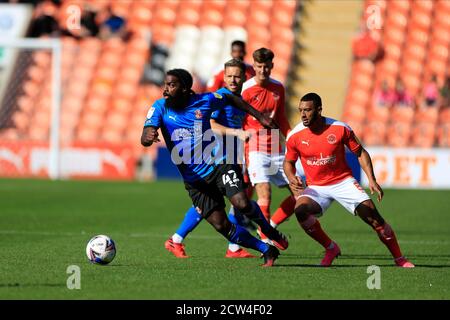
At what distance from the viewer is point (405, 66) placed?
28234 mm

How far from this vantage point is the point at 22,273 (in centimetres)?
877

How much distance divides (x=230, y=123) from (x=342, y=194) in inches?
77.6

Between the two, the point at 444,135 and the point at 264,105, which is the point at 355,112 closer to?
the point at 444,135

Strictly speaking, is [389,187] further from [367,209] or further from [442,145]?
[367,209]

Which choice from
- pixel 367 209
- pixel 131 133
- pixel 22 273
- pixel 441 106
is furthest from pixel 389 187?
pixel 22 273

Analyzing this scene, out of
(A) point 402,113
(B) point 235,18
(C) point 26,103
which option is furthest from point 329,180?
(B) point 235,18

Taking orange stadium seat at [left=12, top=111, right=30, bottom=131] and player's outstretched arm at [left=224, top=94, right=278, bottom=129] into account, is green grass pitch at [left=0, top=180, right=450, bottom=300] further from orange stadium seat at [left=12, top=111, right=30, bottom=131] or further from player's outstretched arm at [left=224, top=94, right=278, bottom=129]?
orange stadium seat at [left=12, top=111, right=30, bottom=131]

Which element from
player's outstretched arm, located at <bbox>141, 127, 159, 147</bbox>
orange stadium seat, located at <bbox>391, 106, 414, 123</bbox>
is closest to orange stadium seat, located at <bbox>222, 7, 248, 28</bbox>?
orange stadium seat, located at <bbox>391, 106, 414, 123</bbox>

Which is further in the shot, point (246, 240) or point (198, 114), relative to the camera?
point (198, 114)

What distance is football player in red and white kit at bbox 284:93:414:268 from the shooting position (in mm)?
9734

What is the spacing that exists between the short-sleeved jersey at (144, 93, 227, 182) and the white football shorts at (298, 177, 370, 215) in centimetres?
107

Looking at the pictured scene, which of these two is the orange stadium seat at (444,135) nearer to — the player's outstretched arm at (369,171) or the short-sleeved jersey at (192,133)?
the player's outstretched arm at (369,171)

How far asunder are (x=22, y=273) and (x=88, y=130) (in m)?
19.9

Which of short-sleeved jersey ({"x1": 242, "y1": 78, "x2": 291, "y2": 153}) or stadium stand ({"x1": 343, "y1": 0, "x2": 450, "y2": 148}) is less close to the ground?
stadium stand ({"x1": 343, "y1": 0, "x2": 450, "y2": 148})
